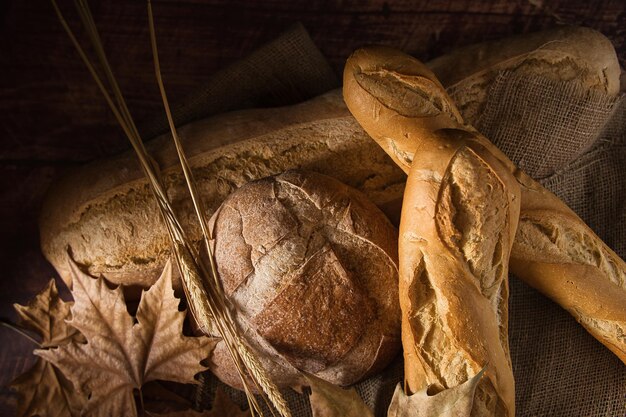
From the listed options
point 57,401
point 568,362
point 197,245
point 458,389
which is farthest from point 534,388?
point 57,401

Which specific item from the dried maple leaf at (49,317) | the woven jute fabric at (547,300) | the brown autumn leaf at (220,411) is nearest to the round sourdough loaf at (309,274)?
the brown autumn leaf at (220,411)

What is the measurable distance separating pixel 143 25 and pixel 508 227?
117 centimetres

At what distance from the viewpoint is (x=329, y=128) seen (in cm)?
173

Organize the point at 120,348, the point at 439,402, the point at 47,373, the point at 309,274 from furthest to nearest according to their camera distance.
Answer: the point at 47,373 < the point at 120,348 < the point at 309,274 < the point at 439,402

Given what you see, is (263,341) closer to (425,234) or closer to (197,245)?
(197,245)

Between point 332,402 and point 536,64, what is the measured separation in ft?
3.44

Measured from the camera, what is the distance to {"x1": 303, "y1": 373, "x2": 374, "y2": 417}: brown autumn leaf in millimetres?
1446

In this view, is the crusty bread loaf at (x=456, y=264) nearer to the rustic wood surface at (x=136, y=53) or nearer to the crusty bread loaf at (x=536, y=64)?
the crusty bread loaf at (x=536, y=64)

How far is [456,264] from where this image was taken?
4.72ft

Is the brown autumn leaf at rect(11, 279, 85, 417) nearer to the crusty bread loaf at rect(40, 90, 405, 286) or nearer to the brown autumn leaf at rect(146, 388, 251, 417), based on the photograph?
the crusty bread loaf at rect(40, 90, 405, 286)

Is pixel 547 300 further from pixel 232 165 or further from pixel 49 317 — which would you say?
pixel 49 317

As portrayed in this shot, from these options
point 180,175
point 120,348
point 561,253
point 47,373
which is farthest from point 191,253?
point 561,253

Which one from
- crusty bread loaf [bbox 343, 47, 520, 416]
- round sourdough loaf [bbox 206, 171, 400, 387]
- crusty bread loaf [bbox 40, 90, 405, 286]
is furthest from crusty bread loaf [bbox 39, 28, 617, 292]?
crusty bread loaf [bbox 343, 47, 520, 416]

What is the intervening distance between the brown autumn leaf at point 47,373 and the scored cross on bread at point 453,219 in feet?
3.15
